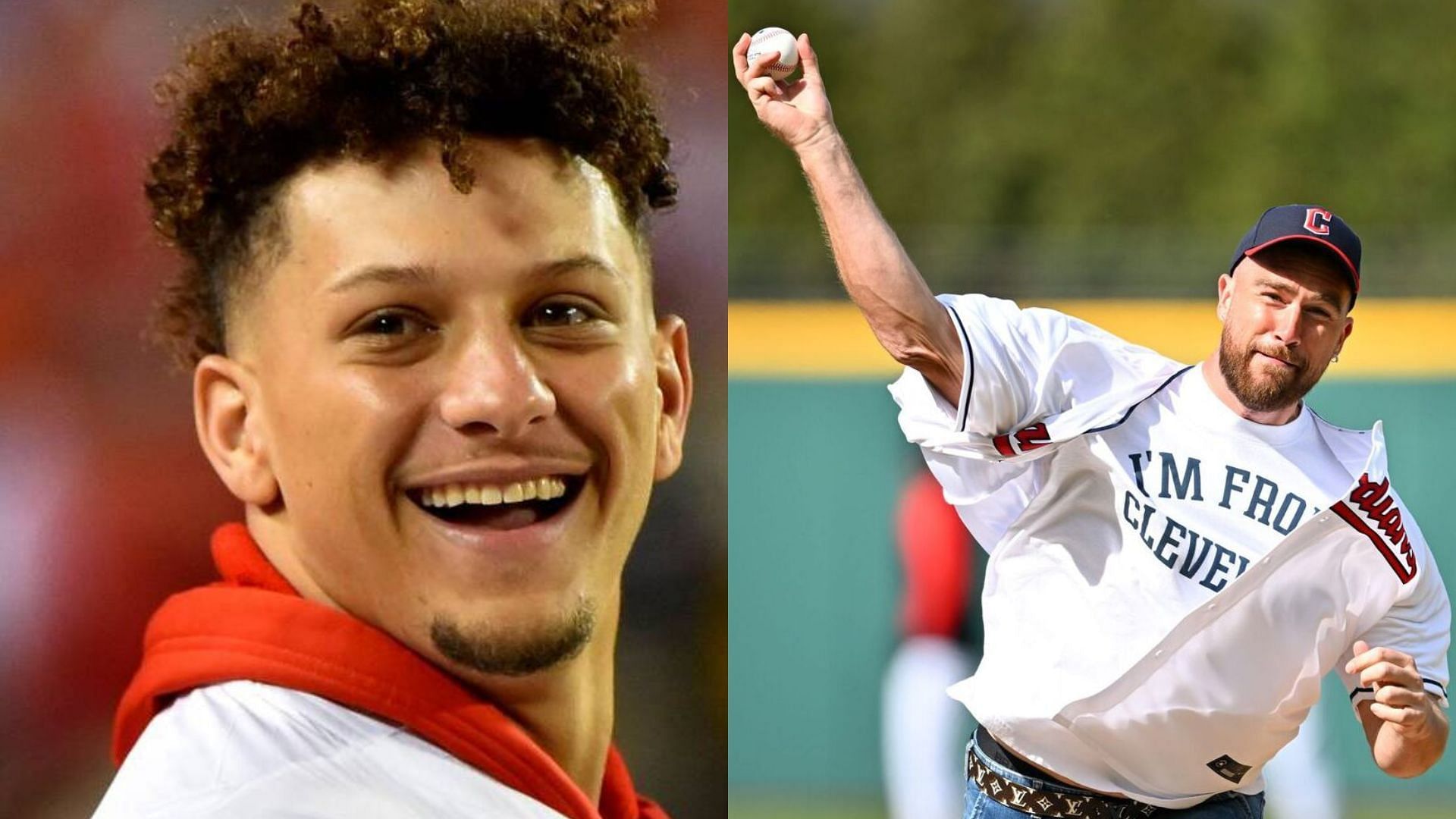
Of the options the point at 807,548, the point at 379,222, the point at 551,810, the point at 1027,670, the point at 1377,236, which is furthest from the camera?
the point at 1377,236

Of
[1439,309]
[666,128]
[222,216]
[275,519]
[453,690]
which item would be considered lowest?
[453,690]

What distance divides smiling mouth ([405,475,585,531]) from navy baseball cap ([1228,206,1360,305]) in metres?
1.52

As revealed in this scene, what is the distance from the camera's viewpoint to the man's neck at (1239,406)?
3.17 meters

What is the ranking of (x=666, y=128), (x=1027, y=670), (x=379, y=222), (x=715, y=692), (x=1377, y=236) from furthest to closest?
(x=1377, y=236) → (x=1027, y=670) → (x=715, y=692) → (x=666, y=128) → (x=379, y=222)

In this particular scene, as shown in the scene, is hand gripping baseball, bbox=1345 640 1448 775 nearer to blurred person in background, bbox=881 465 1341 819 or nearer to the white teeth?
the white teeth

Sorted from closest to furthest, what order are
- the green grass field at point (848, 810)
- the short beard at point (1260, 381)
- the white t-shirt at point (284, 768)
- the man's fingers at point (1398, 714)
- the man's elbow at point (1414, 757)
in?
the white t-shirt at point (284, 768)
the man's fingers at point (1398, 714)
the man's elbow at point (1414, 757)
the short beard at point (1260, 381)
the green grass field at point (848, 810)

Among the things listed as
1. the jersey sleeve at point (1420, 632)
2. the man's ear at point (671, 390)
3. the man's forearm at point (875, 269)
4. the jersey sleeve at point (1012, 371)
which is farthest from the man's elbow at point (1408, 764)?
the man's ear at point (671, 390)

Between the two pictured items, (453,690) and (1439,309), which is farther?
(1439,309)

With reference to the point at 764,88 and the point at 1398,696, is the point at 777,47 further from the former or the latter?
the point at 1398,696

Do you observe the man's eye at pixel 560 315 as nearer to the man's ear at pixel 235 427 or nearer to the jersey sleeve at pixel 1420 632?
the man's ear at pixel 235 427

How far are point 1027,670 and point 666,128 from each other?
4.21 ft

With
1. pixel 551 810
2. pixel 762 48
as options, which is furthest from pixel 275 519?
pixel 762 48

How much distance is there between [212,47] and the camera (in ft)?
6.95

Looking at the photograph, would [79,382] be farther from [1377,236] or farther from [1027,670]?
[1377,236]
